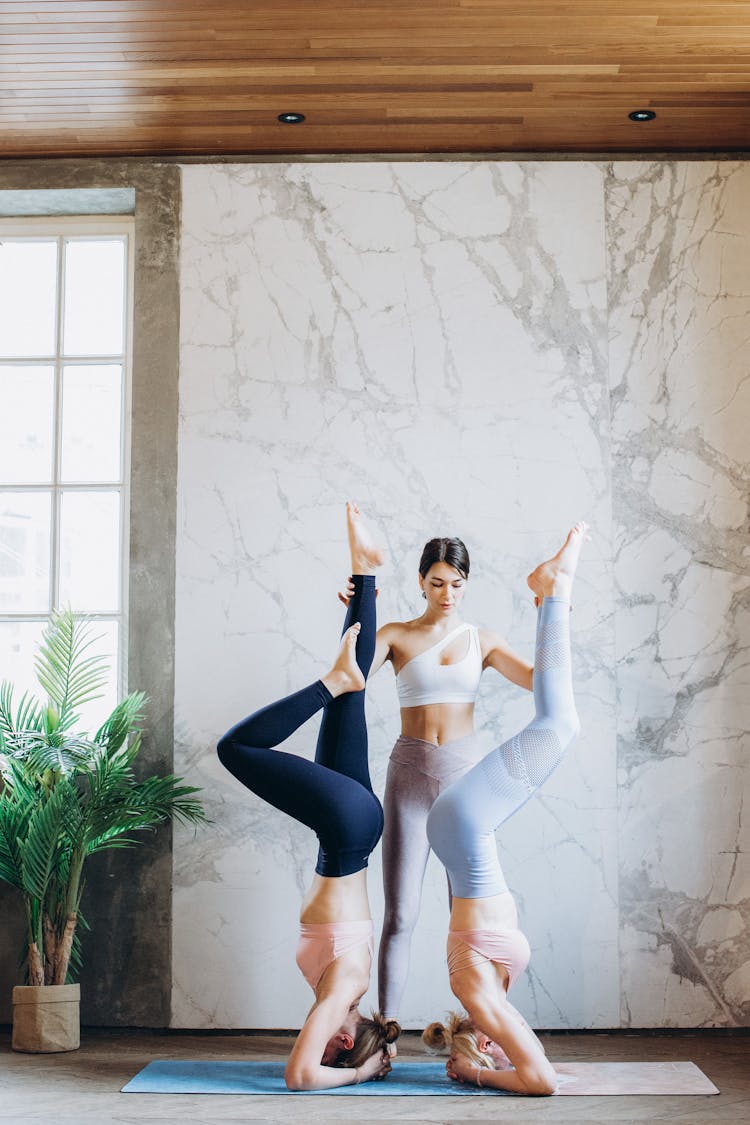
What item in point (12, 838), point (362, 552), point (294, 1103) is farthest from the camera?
point (12, 838)

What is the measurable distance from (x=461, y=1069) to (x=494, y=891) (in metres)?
0.49

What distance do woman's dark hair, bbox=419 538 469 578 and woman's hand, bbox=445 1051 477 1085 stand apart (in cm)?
136

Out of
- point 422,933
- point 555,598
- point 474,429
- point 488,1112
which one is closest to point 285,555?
point 474,429

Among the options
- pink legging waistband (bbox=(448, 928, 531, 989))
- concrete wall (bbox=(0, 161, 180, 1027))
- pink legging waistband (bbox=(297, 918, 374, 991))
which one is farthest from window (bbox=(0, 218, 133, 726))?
pink legging waistband (bbox=(448, 928, 531, 989))

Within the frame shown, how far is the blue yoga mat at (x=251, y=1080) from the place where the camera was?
2.93 m

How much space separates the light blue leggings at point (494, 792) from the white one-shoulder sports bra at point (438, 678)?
1.12ft

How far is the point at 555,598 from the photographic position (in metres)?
3.18

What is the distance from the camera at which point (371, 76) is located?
3527 mm

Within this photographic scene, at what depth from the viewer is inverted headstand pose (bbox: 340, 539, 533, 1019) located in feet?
10.8

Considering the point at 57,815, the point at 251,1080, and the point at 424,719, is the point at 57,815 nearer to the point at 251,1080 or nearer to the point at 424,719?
the point at 251,1080

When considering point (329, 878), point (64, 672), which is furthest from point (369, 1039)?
point (64, 672)

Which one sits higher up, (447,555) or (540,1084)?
(447,555)

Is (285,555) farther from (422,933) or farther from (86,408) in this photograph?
(422,933)

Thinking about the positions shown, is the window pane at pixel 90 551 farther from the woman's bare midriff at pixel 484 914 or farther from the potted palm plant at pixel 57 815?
the woman's bare midriff at pixel 484 914
